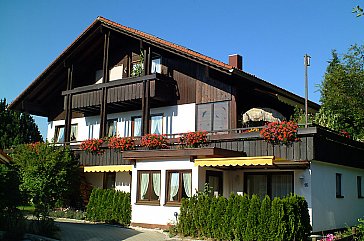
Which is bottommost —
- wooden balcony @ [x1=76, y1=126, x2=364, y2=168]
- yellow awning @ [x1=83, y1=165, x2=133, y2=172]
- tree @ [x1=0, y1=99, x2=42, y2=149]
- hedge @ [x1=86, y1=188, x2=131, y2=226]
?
hedge @ [x1=86, y1=188, x2=131, y2=226]

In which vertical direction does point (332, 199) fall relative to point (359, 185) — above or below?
below

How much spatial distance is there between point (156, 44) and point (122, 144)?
20.3 ft

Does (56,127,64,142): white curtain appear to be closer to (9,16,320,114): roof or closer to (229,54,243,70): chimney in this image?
(9,16,320,114): roof

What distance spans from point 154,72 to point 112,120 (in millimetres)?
5553

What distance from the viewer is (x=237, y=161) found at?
1802cm

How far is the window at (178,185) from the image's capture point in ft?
65.0

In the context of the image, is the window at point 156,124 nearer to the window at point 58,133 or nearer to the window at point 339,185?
the window at point 58,133

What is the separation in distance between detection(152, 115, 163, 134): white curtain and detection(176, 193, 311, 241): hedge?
9.20 meters

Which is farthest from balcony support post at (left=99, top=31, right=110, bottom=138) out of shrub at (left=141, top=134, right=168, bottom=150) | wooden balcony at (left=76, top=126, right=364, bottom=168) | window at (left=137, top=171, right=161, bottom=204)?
window at (left=137, top=171, right=161, bottom=204)

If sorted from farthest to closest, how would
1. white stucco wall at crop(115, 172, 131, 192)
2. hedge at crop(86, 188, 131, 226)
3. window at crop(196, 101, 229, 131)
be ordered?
white stucco wall at crop(115, 172, 131, 192)
window at crop(196, 101, 229, 131)
hedge at crop(86, 188, 131, 226)

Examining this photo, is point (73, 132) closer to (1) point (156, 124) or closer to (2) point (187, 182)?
(1) point (156, 124)

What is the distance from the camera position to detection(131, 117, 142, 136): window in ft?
91.8

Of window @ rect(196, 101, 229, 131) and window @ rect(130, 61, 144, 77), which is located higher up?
window @ rect(130, 61, 144, 77)

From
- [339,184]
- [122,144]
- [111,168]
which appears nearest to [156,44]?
[122,144]
